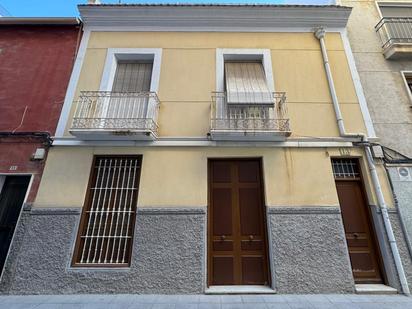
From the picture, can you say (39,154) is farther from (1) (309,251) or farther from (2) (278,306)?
(1) (309,251)

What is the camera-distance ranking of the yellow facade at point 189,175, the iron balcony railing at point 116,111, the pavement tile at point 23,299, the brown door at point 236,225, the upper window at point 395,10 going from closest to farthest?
the pavement tile at point 23,299, the brown door at point 236,225, the yellow facade at point 189,175, the iron balcony railing at point 116,111, the upper window at point 395,10

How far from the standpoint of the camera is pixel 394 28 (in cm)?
633

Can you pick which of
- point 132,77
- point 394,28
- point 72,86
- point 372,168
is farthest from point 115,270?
point 394,28

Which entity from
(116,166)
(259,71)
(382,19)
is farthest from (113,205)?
(382,19)

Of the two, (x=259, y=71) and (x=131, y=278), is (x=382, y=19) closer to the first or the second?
(x=259, y=71)

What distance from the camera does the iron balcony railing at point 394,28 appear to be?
622 cm

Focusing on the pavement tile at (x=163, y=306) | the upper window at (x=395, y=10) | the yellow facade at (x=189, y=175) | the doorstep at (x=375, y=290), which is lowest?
the pavement tile at (x=163, y=306)

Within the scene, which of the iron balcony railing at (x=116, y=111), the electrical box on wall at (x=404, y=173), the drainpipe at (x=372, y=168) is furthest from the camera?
the iron balcony railing at (x=116, y=111)

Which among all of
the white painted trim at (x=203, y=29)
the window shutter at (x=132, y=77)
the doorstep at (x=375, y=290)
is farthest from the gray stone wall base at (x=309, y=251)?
the white painted trim at (x=203, y=29)

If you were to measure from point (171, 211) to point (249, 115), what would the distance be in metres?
3.01

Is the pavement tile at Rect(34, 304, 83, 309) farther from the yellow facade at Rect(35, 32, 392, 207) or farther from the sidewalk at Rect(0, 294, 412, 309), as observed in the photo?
the yellow facade at Rect(35, 32, 392, 207)

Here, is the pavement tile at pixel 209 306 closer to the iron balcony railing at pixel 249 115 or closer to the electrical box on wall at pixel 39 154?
the iron balcony railing at pixel 249 115

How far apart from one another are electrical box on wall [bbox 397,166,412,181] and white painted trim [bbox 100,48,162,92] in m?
6.33

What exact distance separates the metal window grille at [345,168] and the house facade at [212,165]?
3cm
